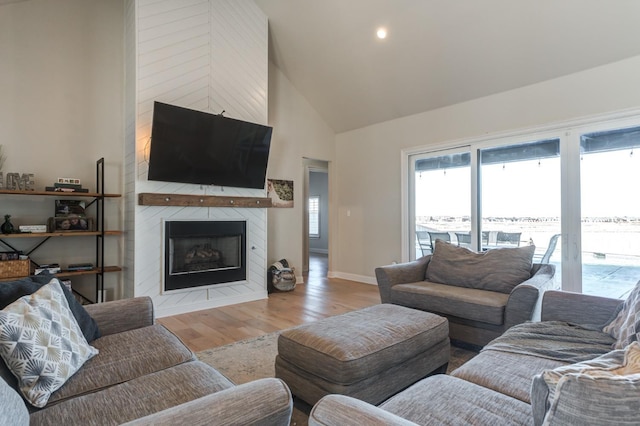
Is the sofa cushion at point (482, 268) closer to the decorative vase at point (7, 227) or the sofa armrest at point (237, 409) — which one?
the sofa armrest at point (237, 409)

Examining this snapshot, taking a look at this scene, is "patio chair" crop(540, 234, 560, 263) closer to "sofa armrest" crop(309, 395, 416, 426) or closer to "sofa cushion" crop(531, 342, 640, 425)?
"sofa cushion" crop(531, 342, 640, 425)

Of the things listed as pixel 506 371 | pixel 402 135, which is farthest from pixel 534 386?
pixel 402 135

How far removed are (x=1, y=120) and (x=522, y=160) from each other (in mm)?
5795

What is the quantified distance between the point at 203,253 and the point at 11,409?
348cm

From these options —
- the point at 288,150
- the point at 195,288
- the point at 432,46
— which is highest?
the point at 432,46

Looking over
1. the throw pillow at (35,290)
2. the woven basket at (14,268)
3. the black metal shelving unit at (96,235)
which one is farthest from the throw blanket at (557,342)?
the woven basket at (14,268)

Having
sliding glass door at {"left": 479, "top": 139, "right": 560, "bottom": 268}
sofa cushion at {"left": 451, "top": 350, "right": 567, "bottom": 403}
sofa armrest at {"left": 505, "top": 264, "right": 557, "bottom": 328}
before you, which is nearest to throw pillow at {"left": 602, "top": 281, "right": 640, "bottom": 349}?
sofa cushion at {"left": 451, "top": 350, "right": 567, "bottom": 403}

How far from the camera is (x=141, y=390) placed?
131cm

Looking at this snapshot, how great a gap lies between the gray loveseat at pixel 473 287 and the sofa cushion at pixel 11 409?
2741 mm

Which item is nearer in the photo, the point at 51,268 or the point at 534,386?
the point at 534,386

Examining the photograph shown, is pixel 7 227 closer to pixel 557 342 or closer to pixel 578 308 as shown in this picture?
pixel 557 342

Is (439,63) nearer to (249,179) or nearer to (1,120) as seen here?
(249,179)

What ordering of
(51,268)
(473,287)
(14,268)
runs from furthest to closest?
(51,268) < (14,268) < (473,287)

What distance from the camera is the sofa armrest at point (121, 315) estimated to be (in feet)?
6.44
